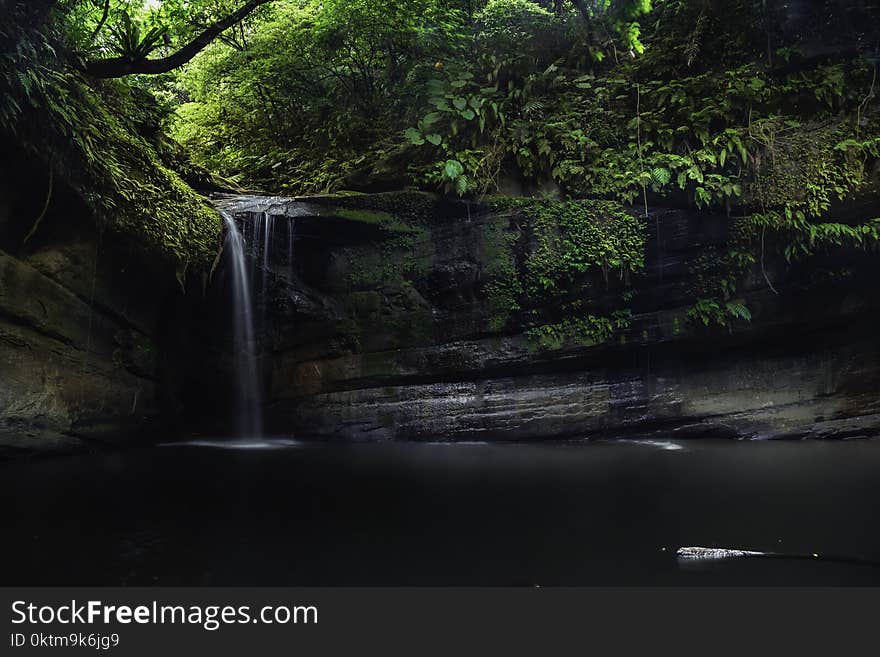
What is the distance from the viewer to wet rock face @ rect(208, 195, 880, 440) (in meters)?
8.02

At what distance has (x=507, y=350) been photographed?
8289 mm

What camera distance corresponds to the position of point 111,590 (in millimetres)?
2582

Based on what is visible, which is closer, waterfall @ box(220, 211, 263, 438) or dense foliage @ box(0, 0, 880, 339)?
dense foliage @ box(0, 0, 880, 339)

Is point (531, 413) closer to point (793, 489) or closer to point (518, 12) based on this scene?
point (793, 489)

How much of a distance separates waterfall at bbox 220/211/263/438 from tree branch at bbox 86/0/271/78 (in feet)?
8.12

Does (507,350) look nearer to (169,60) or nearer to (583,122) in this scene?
(583,122)

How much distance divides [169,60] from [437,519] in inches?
227

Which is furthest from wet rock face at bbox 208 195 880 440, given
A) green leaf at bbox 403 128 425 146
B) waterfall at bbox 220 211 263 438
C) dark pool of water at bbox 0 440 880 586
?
dark pool of water at bbox 0 440 880 586

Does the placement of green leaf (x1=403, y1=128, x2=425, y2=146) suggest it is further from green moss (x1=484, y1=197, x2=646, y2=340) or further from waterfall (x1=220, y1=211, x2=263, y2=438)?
waterfall (x1=220, y1=211, x2=263, y2=438)

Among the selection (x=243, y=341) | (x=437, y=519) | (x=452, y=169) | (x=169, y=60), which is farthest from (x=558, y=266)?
(x=169, y=60)

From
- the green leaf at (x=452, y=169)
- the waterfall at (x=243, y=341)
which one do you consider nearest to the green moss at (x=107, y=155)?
the waterfall at (x=243, y=341)

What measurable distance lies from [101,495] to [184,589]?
2.56 metres

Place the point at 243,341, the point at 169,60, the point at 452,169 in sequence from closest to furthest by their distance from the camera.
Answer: the point at 169,60, the point at 452,169, the point at 243,341

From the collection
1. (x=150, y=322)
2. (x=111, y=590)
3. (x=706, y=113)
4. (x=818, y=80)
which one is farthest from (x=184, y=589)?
(x=818, y=80)
